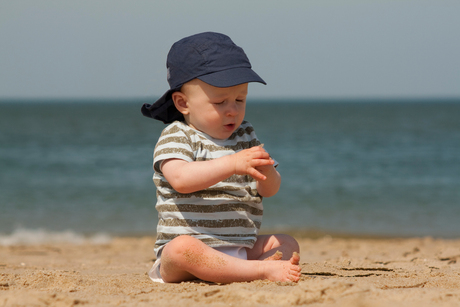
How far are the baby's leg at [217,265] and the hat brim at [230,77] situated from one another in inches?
28.6

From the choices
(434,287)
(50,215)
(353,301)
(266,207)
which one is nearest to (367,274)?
(434,287)

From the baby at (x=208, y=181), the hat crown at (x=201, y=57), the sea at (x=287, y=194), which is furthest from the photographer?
the sea at (x=287, y=194)

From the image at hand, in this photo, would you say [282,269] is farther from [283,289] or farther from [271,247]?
[271,247]

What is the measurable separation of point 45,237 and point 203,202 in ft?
14.7

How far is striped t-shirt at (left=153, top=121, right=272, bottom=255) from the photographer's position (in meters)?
2.21

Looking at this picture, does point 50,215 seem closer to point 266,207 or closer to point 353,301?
point 266,207

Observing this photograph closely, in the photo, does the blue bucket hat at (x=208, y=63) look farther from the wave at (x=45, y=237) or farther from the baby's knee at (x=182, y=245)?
the wave at (x=45, y=237)

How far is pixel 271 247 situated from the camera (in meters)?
2.43

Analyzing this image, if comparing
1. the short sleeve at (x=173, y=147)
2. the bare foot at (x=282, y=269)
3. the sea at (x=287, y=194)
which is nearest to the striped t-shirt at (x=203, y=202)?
the short sleeve at (x=173, y=147)

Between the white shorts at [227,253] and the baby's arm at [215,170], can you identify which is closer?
the baby's arm at [215,170]

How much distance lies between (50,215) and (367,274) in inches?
230

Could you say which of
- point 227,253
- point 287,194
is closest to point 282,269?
point 227,253

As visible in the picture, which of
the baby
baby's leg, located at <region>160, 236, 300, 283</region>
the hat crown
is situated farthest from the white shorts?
the hat crown

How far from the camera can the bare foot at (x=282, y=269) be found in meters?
2.04
